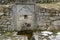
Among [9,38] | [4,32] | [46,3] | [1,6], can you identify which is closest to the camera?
[9,38]

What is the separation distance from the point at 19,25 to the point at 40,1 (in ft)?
2.08

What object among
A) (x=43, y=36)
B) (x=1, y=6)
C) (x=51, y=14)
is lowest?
(x=43, y=36)

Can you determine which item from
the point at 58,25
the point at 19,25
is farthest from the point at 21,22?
the point at 58,25

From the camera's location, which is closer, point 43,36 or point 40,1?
point 43,36

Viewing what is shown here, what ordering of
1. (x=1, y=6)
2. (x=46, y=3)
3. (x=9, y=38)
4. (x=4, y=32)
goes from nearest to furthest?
(x=9, y=38) → (x=4, y=32) → (x=1, y=6) → (x=46, y=3)

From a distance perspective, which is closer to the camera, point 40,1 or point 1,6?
point 1,6

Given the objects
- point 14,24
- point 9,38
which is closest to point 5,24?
point 14,24

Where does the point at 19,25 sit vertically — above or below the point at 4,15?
below

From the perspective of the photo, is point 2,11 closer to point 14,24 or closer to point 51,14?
point 14,24

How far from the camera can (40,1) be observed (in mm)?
2932

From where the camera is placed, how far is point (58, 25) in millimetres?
2635

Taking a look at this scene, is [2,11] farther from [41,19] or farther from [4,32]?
[41,19]

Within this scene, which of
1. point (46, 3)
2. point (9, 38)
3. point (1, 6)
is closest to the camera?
point (9, 38)

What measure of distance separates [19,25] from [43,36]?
1.93ft
